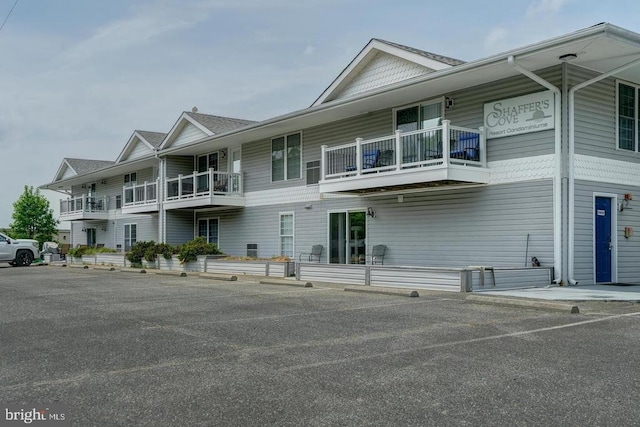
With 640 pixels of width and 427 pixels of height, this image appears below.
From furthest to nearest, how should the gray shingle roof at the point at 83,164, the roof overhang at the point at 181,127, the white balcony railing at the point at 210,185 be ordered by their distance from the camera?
the gray shingle roof at the point at 83,164
the roof overhang at the point at 181,127
the white balcony railing at the point at 210,185

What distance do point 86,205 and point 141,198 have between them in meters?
8.25

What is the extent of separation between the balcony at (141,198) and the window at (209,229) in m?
2.26

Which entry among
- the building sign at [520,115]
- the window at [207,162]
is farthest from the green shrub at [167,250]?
the building sign at [520,115]

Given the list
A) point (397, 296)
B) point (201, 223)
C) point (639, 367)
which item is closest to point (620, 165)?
point (397, 296)

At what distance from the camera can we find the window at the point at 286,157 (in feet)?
69.8

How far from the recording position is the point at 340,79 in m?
19.3

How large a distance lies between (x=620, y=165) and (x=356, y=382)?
12.4 metres

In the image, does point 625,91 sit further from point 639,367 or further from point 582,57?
point 639,367

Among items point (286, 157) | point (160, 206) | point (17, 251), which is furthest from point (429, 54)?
point (17, 251)

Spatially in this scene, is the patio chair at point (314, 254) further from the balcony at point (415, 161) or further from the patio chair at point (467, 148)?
the patio chair at point (467, 148)

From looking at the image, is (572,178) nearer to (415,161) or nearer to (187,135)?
(415,161)

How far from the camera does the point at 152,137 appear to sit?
100ft

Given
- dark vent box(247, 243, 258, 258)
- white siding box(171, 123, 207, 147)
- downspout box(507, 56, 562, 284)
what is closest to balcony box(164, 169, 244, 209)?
dark vent box(247, 243, 258, 258)

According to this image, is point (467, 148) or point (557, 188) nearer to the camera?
point (557, 188)
